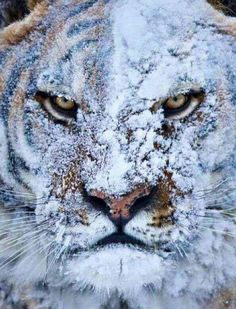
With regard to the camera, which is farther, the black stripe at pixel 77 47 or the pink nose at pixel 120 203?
the black stripe at pixel 77 47

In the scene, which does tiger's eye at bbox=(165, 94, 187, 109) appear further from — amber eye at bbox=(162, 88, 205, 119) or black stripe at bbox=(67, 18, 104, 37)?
black stripe at bbox=(67, 18, 104, 37)

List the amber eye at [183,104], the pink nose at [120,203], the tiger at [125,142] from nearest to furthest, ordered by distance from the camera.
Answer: the pink nose at [120,203]
the tiger at [125,142]
the amber eye at [183,104]

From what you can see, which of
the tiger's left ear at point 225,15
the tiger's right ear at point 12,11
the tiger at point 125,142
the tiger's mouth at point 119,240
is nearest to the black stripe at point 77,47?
the tiger at point 125,142

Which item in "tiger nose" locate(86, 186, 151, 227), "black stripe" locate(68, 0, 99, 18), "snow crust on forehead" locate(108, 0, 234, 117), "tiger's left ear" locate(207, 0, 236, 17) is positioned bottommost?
"tiger nose" locate(86, 186, 151, 227)

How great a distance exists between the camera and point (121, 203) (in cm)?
228

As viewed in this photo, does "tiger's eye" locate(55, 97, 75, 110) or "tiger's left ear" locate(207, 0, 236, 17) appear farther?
"tiger's left ear" locate(207, 0, 236, 17)

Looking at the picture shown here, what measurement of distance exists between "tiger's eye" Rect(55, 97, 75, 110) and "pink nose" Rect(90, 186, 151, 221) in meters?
0.35

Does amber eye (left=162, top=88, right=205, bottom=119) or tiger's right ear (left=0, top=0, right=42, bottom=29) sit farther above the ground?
tiger's right ear (left=0, top=0, right=42, bottom=29)

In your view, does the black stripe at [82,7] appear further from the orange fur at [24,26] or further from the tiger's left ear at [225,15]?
the tiger's left ear at [225,15]

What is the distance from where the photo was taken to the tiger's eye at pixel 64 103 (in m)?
2.51

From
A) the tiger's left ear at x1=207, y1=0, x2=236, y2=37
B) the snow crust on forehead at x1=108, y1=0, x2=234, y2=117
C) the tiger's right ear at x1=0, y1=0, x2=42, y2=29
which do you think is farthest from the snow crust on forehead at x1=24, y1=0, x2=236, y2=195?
the tiger's right ear at x1=0, y1=0, x2=42, y2=29

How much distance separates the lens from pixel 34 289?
2.87 meters

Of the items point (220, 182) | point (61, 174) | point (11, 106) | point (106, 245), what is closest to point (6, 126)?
point (11, 106)

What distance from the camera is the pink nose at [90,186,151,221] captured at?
2.28 metres
